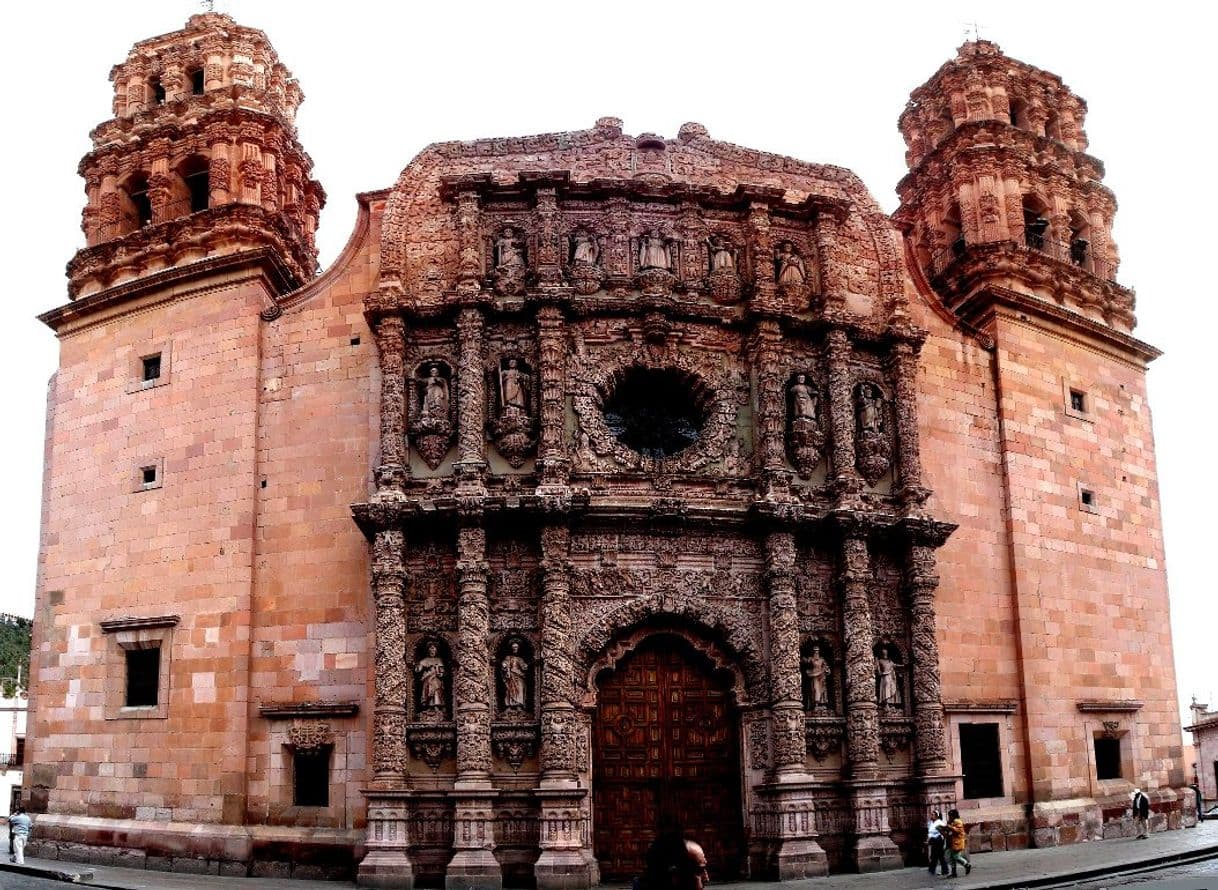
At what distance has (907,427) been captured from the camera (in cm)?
2228

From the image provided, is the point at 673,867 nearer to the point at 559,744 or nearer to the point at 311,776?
the point at 559,744

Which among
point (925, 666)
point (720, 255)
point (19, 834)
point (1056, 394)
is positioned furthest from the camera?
point (1056, 394)

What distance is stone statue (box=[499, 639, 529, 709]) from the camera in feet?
64.4

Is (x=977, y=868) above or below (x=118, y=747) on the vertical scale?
below

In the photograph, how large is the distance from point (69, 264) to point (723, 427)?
547 inches

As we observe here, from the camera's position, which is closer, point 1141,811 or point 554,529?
point 554,529

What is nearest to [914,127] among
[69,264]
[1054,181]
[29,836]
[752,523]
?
[1054,181]

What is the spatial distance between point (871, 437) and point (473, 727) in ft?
28.4

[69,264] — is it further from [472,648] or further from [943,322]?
[943,322]

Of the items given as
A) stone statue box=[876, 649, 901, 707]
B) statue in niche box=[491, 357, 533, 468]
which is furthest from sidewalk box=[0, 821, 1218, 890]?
statue in niche box=[491, 357, 533, 468]

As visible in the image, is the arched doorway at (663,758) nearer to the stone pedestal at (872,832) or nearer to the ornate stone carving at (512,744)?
the ornate stone carving at (512,744)

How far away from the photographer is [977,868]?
1956 centimetres

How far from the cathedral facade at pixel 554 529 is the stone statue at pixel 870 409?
0.18 feet

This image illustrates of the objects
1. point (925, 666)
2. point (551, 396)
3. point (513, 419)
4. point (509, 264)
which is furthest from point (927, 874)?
point (509, 264)
